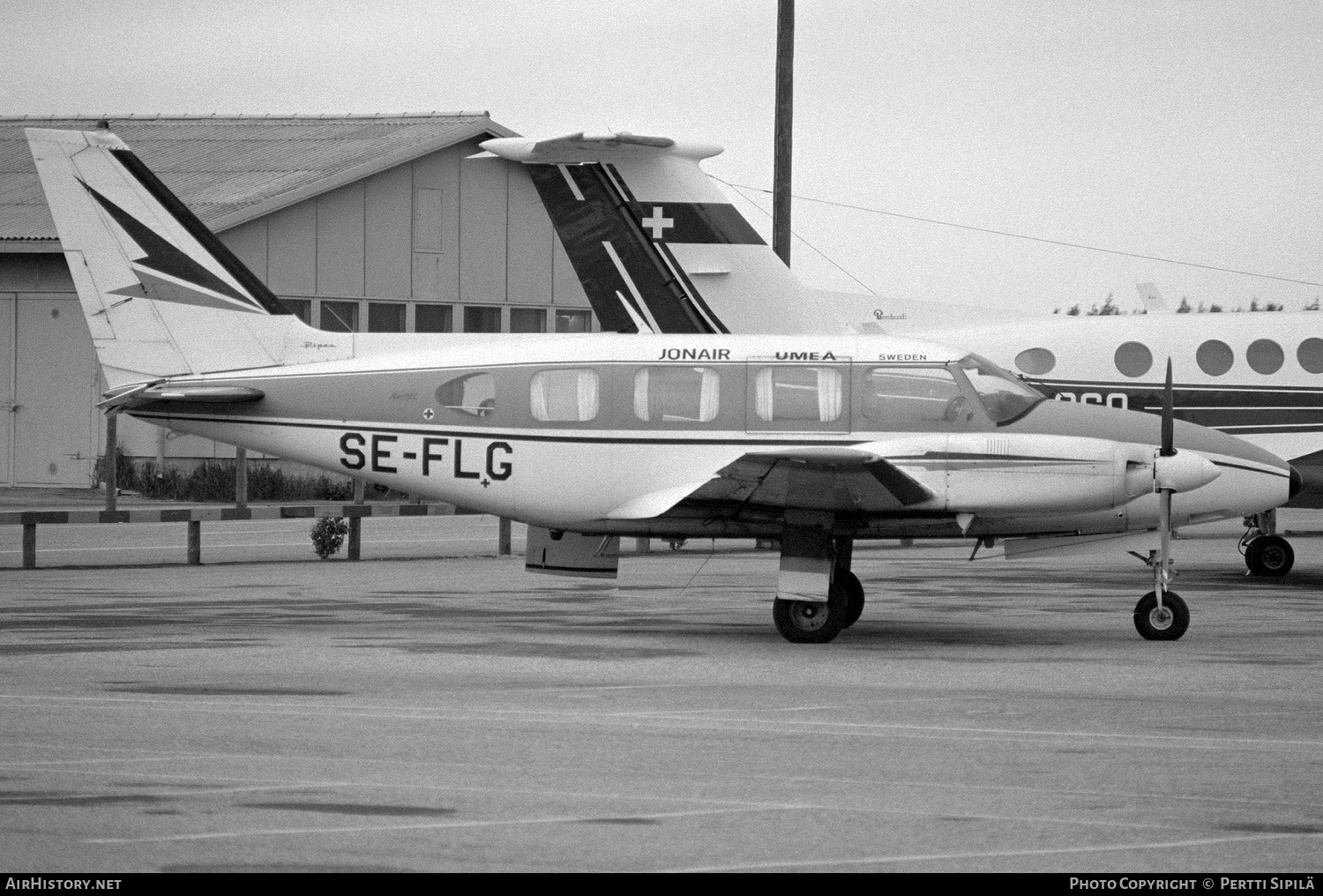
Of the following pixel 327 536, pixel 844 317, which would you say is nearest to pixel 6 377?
pixel 327 536

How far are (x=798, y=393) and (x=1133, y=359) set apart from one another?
7149 mm

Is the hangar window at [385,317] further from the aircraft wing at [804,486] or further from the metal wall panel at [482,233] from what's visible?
the aircraft wing at [804,486]

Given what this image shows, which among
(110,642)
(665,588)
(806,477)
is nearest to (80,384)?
(665,588)

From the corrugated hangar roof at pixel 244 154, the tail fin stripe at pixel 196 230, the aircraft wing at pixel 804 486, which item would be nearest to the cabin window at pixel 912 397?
the aircraft wing at pixel 804 486

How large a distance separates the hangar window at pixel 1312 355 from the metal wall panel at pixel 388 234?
64.7 ft

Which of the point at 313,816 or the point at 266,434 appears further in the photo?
the point at 266,434

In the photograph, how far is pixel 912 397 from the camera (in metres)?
13.4

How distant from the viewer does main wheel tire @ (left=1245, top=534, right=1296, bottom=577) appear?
19.4m

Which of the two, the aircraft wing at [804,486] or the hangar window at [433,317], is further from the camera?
the hangar window at [433,317]

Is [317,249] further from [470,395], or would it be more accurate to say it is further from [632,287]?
[470,395]

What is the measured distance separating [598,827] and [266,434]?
8.39 meters

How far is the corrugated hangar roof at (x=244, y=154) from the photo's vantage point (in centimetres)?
3262

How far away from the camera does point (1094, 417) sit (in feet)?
44.0
